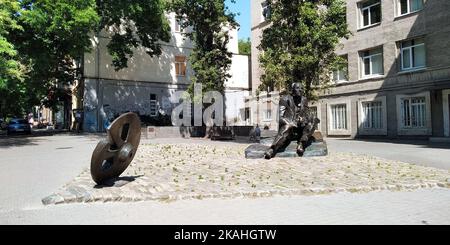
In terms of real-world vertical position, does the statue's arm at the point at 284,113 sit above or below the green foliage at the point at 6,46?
below

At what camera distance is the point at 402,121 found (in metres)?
25.1

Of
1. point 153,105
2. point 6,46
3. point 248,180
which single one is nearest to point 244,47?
point 153,105

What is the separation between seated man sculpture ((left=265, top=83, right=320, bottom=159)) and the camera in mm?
13148

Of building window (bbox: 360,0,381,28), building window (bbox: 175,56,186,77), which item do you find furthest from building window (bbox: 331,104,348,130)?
building window (bbox: 175,56,186,77)

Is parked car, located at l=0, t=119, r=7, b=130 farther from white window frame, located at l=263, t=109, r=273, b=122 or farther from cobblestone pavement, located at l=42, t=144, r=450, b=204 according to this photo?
cobblestone pavement, located at l=42, t=144, r=450, b=204

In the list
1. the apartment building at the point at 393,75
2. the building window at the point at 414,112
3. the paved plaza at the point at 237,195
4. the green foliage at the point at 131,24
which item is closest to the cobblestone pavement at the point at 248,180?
the paved plaza at the point at 237,195

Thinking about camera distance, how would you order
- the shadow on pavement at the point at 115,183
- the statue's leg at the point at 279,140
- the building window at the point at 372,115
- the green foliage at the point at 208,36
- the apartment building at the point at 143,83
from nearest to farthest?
the shadow on pavement at the point at 115,183, the statue's leg at the point at 279,140, the building window at the point at 372,115, the green foliage at the point at 208,36, the apartment building at the point at 143,83

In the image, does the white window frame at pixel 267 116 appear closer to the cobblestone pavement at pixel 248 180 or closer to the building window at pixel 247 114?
the building window at pixel 247 114

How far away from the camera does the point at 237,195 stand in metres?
7.71

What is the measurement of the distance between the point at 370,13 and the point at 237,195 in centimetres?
2361

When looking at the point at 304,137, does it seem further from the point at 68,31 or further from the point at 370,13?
the point at 370,13

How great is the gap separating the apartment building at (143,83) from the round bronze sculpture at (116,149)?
2634 cm

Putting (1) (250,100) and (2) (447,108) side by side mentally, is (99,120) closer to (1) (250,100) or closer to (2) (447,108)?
(1) (250,100)

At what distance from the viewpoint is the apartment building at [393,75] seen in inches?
909
